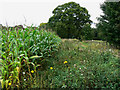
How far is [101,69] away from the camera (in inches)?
128

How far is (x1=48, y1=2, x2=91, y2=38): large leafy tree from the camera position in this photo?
13.3 m

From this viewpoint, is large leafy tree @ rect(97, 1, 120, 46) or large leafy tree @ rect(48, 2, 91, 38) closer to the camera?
large leafy tree @ rect(97, 1, 120, 46)

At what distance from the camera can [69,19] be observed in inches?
551

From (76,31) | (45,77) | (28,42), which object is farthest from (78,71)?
(76,31)

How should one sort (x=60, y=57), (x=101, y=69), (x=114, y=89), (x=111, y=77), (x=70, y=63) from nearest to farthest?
(x=114, y=89) < (x=111, y=77) < (x=101, y=69) < (x=70, y=63) < (x=60, y=57)

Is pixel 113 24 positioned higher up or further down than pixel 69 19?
further down

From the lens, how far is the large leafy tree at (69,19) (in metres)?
13.3

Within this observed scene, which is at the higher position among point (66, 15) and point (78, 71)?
point (66, 15)

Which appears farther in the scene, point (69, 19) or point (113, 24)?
point (69, 19)

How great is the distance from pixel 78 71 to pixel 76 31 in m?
10.7

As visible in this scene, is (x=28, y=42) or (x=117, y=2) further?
(x=117, y=2)

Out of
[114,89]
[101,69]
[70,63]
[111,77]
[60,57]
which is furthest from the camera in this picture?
[60,57]

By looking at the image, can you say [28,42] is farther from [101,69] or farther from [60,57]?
[101,69]

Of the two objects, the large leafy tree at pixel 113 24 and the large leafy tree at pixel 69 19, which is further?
the large leafy tree at pixel 69 19
